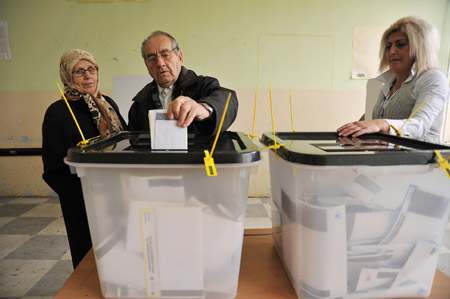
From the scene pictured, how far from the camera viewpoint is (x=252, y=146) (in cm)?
56

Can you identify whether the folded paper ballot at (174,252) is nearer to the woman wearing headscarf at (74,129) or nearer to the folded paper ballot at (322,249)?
the folded paper ballot at (322,249)

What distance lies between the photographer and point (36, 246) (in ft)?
6.82

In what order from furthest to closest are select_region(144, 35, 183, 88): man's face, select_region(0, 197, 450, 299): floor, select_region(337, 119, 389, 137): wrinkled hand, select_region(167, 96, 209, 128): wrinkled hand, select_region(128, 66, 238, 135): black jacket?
select_region(0, 197, 450, 299): floor
select_region(144, 35, 183, 88): man's face
select_region(128, 66, 238, 135): black jacket
select_region(337, 119, 389, 137): wrinkled hand
select_region(167, 96, 209, 128): wrinkled hand

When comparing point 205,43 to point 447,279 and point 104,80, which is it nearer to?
point 104,80

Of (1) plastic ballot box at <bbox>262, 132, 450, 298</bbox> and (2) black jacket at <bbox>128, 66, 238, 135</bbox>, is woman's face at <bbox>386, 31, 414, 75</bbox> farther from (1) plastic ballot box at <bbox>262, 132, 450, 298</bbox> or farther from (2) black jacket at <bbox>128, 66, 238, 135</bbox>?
(1) plastic ballot box at <bbox>262, 132, 450, 298</bbox>

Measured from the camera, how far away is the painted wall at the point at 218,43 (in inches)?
109

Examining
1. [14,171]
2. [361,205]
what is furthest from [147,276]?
[14,171]

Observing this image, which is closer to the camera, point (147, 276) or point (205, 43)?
point (147, 276)

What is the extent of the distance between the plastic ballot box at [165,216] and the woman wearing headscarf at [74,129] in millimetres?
490

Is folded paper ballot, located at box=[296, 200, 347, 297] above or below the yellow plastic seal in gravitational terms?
below

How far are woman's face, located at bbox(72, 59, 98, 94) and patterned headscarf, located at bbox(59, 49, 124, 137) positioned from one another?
0.6 inches

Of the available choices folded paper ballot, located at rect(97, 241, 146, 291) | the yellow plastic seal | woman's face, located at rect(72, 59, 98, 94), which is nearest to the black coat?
woman's face, located at rect(72, 59, 98, 94)

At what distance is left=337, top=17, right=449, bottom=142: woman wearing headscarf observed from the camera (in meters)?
1.21

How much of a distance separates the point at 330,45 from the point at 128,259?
9.62 feet
